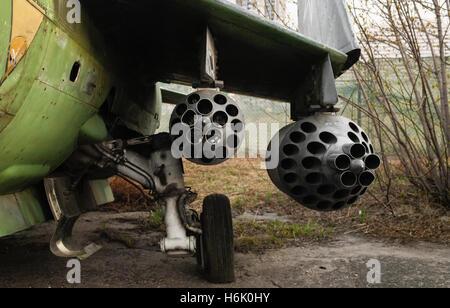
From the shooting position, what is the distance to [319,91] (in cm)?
289

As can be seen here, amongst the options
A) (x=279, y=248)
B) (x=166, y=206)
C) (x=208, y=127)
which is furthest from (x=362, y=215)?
(x=208, y=127)

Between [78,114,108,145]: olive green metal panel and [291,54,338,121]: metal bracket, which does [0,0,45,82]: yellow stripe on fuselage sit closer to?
[78,114,108,145]: olive green metal panel

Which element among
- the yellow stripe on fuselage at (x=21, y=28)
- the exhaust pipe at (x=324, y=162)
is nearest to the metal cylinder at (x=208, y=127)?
the exhaust pipe at (x=324, y=162)

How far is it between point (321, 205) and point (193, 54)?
156 centimetres

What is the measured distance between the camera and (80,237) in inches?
186

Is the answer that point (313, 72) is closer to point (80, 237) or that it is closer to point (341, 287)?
point (341, 287)

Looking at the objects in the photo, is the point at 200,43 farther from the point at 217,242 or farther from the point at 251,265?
the point at 251,265

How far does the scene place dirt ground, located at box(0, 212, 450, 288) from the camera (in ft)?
10.1

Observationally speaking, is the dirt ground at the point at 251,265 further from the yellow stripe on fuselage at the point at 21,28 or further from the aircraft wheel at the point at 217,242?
the yellow stripe on fuselage at the point at 21,28

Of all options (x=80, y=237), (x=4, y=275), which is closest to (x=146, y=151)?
(x=4, y=275)

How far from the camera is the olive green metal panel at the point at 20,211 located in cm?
254

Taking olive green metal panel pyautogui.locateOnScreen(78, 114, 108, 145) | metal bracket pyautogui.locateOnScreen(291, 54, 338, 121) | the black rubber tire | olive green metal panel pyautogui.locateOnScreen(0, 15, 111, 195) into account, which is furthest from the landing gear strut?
metal bracket pyautogui.locateOnScreen(291, 54, 338, 121)

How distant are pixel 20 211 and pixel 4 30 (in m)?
1.33

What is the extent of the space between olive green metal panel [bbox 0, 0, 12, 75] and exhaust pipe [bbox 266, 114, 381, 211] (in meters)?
1.65
